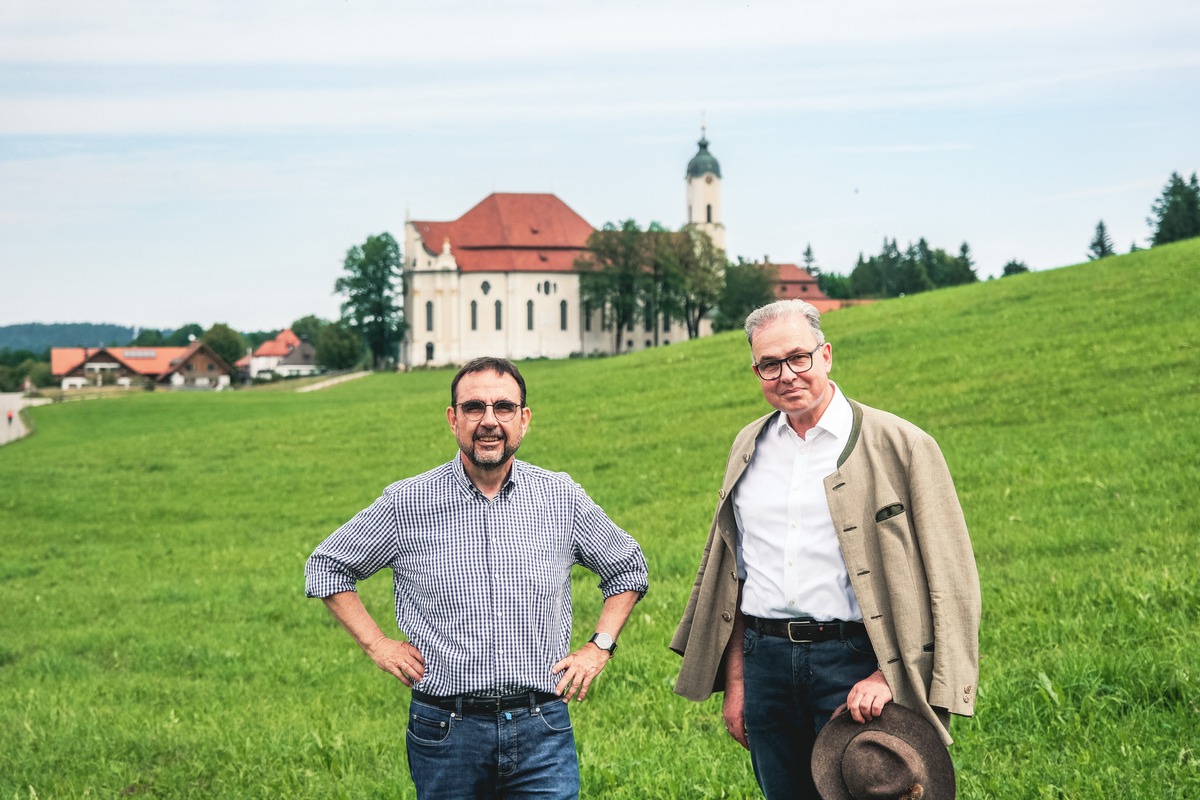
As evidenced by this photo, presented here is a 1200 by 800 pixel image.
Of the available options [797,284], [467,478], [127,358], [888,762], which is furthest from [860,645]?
[127,358]


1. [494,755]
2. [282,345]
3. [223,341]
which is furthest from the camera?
[282,345]

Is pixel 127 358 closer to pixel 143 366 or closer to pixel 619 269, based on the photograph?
pixel 143 366

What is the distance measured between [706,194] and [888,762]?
12056 centimetres

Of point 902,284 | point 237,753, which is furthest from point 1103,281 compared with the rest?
point 902,284

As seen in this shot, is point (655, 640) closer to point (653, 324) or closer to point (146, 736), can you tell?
point (146, 736)

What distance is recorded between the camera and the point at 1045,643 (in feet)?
23.3

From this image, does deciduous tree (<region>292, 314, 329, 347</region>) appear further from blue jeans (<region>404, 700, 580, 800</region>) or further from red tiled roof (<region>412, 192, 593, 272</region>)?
blue jeans (<region>404, 700, 580, 800</region>)

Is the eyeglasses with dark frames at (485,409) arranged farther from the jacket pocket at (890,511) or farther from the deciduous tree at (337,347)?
the deciduous tree at (337,347)

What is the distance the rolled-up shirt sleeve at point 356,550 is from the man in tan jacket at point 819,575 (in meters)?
1.19

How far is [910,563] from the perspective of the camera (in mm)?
3783

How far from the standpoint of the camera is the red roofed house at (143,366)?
129m

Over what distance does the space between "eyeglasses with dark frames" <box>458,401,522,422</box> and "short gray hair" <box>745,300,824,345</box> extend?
2.87 ft

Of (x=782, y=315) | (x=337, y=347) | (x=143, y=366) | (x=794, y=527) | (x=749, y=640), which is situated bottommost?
(x=143, y=366)

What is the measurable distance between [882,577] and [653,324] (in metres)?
105
